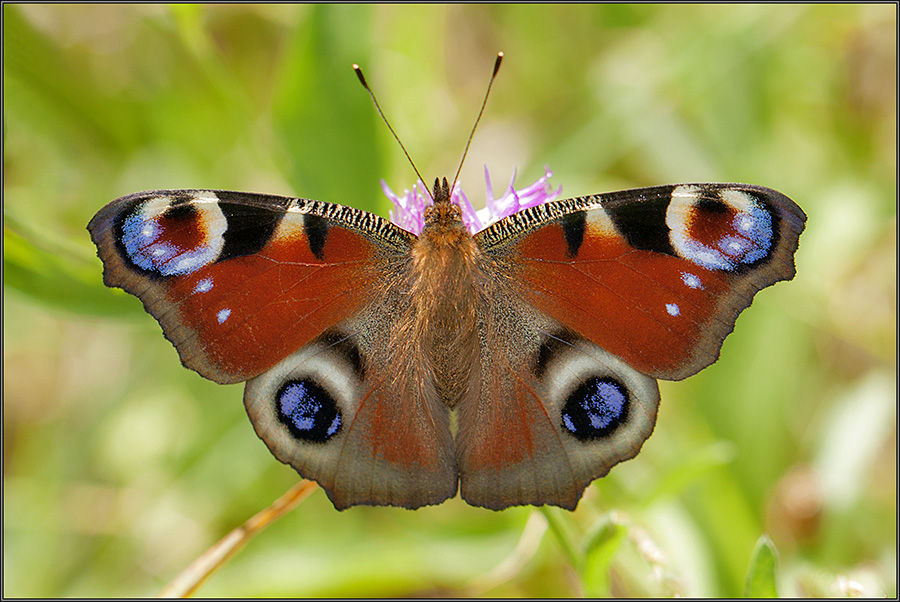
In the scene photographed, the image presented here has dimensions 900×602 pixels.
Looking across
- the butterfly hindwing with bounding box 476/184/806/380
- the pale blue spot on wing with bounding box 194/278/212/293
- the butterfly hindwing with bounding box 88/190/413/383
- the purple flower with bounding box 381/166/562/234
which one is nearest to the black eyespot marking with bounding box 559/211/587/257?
the butterfly hindwing with bounding box 476/184/806/380

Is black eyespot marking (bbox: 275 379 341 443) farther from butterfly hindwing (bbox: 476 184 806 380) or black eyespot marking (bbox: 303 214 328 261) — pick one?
butterfly hindwing (bbox: 476 184 806 380)

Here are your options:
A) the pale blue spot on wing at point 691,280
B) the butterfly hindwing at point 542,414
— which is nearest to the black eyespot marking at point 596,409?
the butterfly hindwing at point 542,414

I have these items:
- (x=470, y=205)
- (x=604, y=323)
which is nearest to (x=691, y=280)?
(x=604, y=323)

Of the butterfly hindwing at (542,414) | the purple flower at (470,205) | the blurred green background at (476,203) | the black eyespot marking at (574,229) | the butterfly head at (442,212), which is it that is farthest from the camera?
the blurred green background at (476,203)

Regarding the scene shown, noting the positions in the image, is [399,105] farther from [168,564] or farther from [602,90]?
[168,564]

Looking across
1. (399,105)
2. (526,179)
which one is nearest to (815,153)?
(526,179)

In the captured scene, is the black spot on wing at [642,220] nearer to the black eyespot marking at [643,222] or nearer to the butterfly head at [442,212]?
the black eyespot marking at [643,222]
